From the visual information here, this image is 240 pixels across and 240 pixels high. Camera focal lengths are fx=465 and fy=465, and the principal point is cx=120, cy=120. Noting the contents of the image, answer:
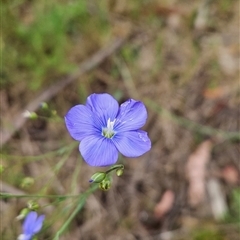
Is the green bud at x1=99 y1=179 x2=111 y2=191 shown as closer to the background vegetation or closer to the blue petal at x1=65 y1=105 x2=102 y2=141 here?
the blue petal at x1=65 y1=105 x2=102 y2=141

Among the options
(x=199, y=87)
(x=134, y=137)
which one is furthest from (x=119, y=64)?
(x=134, y=137)

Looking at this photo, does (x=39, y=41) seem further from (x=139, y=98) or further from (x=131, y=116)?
(x=131, y=116)

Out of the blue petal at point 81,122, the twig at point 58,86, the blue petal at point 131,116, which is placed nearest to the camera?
the blue petal at point 81,122

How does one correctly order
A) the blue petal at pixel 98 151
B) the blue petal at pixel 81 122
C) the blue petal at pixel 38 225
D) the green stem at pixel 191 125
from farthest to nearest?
1. the green stem at pixel 191 125
2. the blue petal at pixel 38 225
3. the blue petal at pixel 81 122
4. the blue petal at pixel 98 151

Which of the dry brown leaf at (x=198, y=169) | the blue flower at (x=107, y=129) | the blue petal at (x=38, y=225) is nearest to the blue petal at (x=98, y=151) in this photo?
the blue flower at (x=107, y=129)

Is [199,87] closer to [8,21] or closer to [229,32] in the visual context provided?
[229,32]

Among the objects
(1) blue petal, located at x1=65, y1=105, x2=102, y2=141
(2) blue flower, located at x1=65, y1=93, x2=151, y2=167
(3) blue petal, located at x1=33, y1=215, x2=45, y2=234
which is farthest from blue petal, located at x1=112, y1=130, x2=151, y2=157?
(3) blue petal, located at x1=33, y1=215, x2=45, y2=234

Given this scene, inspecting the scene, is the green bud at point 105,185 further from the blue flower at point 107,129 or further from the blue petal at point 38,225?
the blue petal at point 38,225
